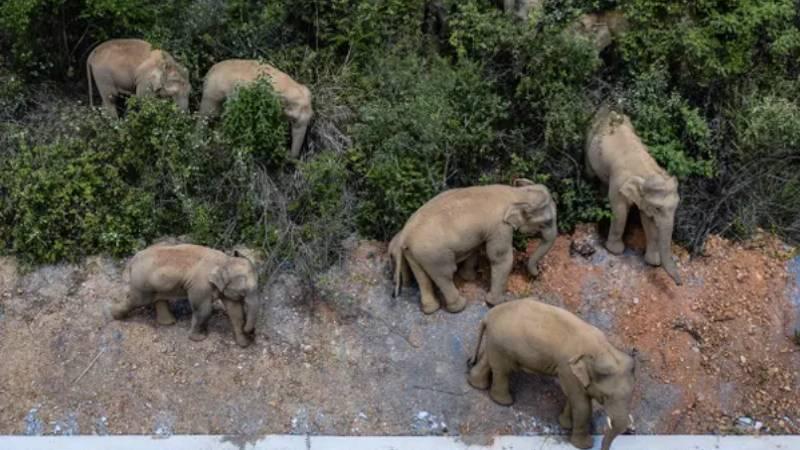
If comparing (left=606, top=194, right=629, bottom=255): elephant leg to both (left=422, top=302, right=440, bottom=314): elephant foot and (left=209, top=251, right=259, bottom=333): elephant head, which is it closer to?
(left=422, top=302, right=440, bottom=314): elephant foot

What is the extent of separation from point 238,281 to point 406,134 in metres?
2.31

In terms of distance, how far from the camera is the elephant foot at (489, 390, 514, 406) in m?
8.58

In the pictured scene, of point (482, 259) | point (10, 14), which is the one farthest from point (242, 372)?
point (10, 14)

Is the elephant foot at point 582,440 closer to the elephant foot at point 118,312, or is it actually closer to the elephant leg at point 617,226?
the elephant leg at point 617,226

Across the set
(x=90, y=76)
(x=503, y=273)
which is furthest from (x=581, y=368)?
(x=90, y=76)

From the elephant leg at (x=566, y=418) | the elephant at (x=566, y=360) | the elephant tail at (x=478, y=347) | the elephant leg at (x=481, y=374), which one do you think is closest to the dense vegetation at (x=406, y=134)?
the elephant tail at (x=478, y=347)

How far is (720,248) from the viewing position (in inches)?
389

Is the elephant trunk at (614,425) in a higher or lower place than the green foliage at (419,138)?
lower

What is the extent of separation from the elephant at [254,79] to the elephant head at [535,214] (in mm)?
2430

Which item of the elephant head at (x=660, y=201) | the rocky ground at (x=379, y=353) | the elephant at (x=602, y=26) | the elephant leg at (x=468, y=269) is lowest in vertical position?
the rocky ground at (x=379, y=353)

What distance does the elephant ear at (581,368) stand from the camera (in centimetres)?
780

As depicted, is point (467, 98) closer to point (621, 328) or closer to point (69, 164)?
point (621, 328)

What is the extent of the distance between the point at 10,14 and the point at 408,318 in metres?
5.09

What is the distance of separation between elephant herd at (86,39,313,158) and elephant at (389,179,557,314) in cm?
194
